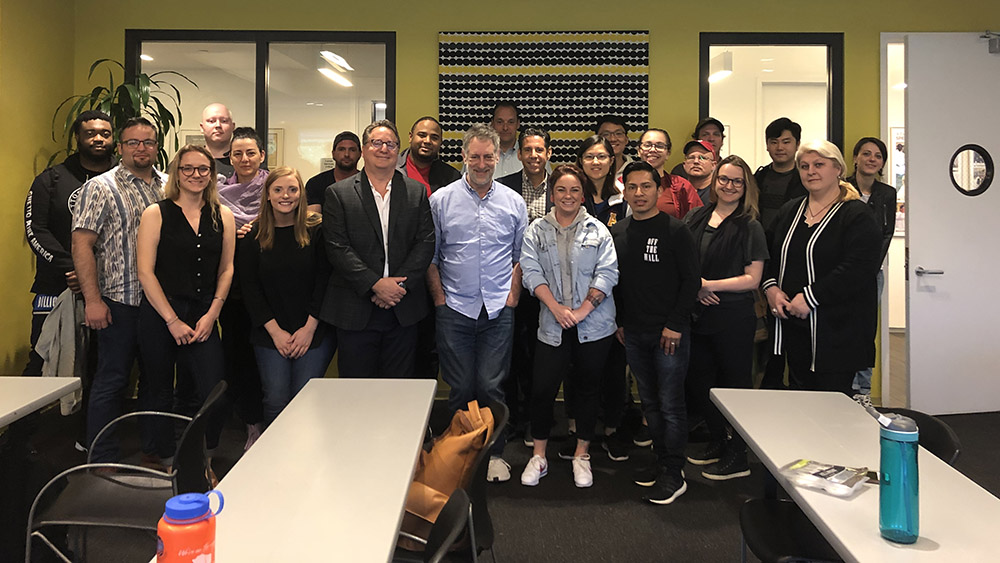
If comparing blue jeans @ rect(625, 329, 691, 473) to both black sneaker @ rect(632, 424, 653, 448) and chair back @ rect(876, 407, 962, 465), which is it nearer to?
black sneaker @ rect(632, 424, 653, 448)

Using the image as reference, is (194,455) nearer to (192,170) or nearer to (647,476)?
(192,170)

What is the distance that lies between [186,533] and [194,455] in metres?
1.27

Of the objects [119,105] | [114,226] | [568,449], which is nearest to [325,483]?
[114,226]

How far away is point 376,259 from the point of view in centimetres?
329

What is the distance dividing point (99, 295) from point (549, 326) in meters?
2.07

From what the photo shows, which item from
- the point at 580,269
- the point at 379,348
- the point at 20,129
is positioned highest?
the point at 20,129

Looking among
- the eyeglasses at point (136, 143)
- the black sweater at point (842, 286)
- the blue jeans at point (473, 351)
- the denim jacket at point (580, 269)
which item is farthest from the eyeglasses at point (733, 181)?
the eyeglasses at point (136, 143)

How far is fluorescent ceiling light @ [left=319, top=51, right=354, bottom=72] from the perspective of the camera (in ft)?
21.6

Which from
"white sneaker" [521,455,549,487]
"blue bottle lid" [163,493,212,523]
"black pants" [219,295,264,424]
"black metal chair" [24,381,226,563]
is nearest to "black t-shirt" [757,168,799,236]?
"white sneaker" [521,455,549,487]

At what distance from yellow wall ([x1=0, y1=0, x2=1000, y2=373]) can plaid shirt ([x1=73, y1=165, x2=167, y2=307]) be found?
6.76ft

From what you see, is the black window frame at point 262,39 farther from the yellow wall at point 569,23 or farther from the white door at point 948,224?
the white door at point 948,224

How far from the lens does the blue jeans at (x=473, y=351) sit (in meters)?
3.46

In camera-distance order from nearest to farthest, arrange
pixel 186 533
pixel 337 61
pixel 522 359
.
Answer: pixel 186 533 < pixel 522 359 < pixel 337 61

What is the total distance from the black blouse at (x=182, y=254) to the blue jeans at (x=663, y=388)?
1.94 metres
